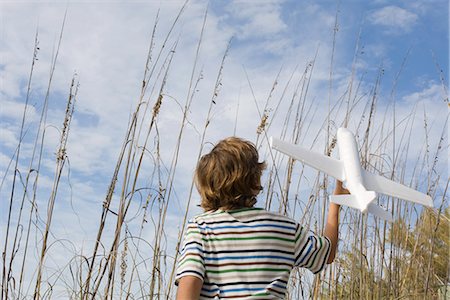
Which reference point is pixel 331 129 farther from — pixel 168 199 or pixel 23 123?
pixel 23 123

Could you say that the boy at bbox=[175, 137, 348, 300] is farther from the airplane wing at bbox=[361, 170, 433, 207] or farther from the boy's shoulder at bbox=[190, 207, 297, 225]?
the airplane wing at bbox=[361, 170, 433, 207]

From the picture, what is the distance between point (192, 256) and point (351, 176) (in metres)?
0.44

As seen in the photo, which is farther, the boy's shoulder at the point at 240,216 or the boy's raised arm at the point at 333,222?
the boy's raised arm at the point at 333,222

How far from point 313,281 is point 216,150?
48.4 inches

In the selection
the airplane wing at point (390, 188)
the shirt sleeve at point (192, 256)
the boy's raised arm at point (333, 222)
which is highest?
the airplane wing at point (390, 188)

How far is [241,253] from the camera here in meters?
1.60

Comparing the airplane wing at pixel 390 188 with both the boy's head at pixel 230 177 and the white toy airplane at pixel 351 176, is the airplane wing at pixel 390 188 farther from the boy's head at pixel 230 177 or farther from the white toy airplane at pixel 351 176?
the boy's head at pixel 230 177

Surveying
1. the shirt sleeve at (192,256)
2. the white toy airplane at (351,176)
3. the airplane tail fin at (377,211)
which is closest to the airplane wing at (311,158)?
the white toy airplane at (351,176)

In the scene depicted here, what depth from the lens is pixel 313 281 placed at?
274 cm

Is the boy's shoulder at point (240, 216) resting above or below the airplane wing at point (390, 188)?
below

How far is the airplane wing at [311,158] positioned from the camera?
5.36 ft

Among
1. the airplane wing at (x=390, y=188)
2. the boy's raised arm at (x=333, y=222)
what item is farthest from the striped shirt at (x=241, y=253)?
the airplane wing at (x=390, y=188)

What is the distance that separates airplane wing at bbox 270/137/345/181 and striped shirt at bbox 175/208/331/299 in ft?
0.50

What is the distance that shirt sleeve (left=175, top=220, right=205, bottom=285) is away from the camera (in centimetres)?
157
